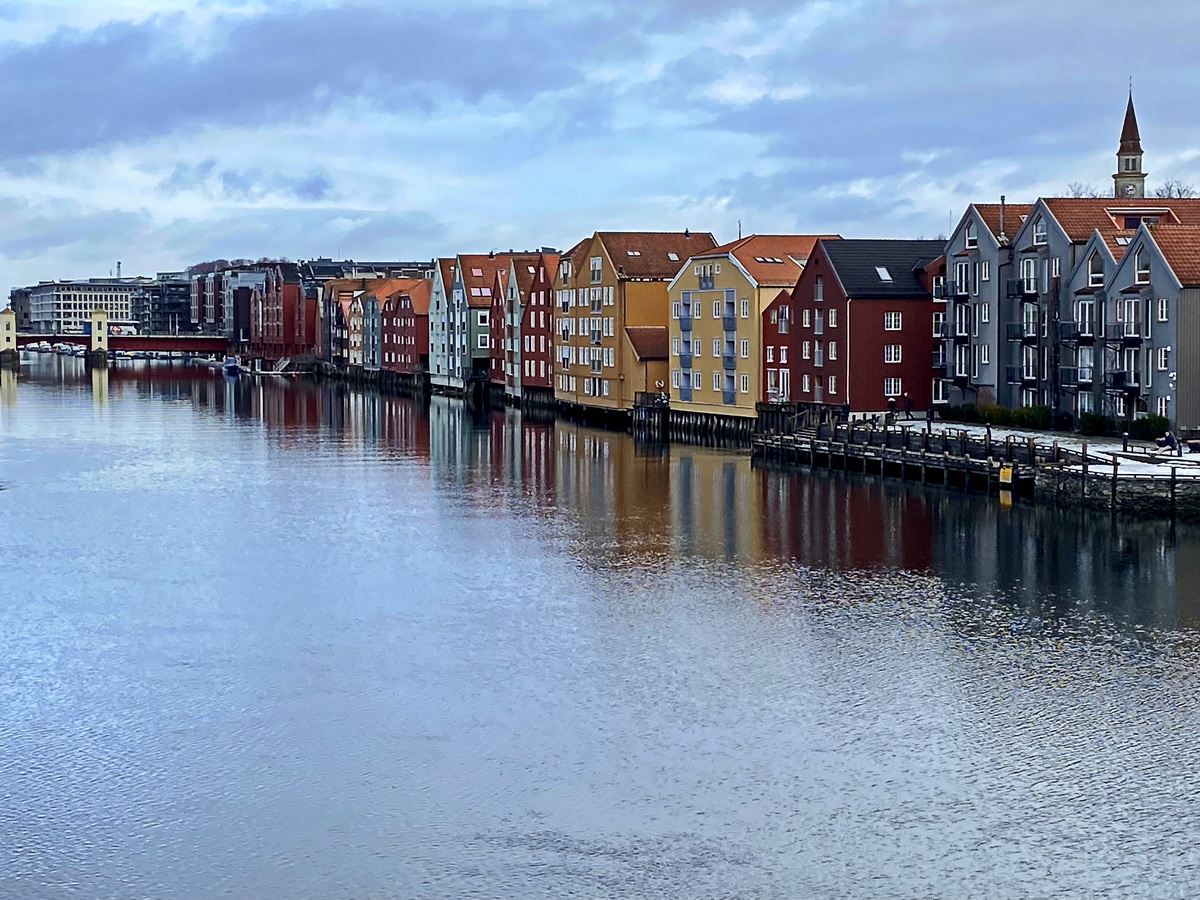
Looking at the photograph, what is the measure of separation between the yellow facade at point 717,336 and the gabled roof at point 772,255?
549mm

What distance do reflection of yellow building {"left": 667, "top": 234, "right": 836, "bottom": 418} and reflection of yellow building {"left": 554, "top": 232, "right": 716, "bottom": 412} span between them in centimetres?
379

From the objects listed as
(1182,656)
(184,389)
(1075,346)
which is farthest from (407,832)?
(184,389)

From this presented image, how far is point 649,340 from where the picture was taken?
82688 millimetres

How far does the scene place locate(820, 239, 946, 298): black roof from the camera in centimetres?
6612

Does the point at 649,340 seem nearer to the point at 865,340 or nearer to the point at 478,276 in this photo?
the point at 865,340

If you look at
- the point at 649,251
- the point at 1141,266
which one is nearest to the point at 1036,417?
the point at 1141,266

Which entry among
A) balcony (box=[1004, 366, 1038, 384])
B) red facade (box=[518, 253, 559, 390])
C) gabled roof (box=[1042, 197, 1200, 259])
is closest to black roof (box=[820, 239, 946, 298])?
balcony (box=[1004, 366, 1038, 384])

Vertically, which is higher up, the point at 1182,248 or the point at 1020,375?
the point at 1182,248

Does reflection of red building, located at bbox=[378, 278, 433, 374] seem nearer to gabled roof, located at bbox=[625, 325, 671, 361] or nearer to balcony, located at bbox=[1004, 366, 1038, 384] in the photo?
gabled roof, located at bbox=[625, 325, 671, 361]

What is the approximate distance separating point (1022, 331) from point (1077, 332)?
3559 mm

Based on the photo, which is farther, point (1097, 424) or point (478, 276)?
point (478, 276)

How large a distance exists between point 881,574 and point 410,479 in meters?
24.4

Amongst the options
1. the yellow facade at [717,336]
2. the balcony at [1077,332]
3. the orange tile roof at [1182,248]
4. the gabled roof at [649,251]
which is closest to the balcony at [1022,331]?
the balcony at [1077,332]

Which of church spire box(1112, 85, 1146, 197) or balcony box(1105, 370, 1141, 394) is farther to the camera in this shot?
church spire box(1112, 85, 1146, 197)
